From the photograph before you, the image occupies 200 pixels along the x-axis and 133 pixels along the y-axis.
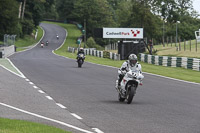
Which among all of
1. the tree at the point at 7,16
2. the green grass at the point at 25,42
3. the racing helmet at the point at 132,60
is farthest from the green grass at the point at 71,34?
the racing helmet at the point at 132,60

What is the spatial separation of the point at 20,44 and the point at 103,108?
91.3m

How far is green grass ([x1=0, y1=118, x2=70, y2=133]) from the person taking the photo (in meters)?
8.57

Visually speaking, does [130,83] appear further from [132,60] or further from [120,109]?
[120,109]

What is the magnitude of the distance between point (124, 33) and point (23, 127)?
53.7 meters

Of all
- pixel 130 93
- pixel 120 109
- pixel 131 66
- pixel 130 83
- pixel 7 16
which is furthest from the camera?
pixel 7 16

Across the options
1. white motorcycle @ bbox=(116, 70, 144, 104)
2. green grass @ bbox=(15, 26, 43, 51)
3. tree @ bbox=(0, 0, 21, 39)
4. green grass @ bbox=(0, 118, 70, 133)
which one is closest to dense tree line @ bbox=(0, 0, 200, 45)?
green grass @ bbox=(15, 26, 43, 51)

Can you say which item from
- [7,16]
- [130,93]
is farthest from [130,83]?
[7,16]

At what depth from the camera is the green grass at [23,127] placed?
8.57 meters

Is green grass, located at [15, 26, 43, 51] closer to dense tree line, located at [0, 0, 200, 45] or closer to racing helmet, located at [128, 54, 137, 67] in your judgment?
dense tree line, located at [0, 0, 200, 45]

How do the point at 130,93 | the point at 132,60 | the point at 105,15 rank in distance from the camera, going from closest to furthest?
the point at 130,93, the point at 132,60, the point at 105,15

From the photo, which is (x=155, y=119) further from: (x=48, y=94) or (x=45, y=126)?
(x=48, y=94)

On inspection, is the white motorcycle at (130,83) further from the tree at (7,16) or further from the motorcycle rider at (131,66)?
the tree at (7,16)

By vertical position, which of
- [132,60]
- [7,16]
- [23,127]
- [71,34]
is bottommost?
[23,127]

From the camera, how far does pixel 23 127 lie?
→ 8969mm
